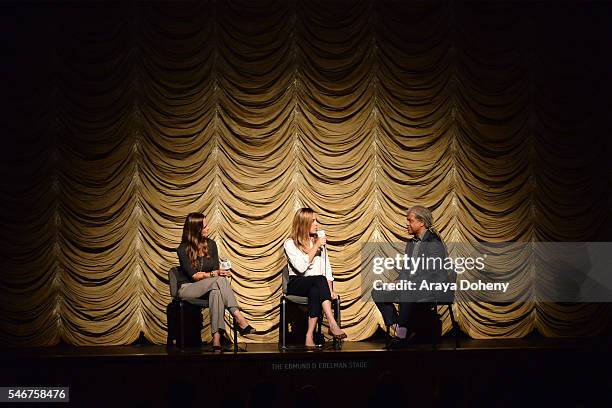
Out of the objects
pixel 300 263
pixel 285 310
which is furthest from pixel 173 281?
pixel 300 263

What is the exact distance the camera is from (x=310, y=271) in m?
6.03

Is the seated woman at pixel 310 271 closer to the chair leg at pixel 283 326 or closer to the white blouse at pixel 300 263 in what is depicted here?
the white blouse at pixel 300 263

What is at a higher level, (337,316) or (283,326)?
(337,316)

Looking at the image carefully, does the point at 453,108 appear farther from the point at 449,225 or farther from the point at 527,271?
the point at 527,271

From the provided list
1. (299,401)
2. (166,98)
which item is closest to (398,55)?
(166,98)

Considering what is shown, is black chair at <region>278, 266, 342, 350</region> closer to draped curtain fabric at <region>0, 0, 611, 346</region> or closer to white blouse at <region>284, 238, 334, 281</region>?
white blouse at <region>284, 238, 334, 281</region>

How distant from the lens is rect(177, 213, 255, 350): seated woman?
5.72 metres

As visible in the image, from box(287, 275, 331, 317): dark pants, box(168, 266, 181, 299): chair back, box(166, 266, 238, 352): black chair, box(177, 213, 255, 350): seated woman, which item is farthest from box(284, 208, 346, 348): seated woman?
box(168, 266, 181, 299): chair back

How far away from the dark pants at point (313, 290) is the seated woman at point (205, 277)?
0.52 metres

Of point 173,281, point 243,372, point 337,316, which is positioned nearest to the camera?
point 243,372

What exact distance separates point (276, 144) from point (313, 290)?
1.61m

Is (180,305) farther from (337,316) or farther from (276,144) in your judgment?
(276,144)

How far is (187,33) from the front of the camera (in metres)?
6.62

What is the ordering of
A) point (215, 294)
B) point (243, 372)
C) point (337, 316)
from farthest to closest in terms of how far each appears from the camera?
point (337, 316), point (215, 294), point (243, 372)
